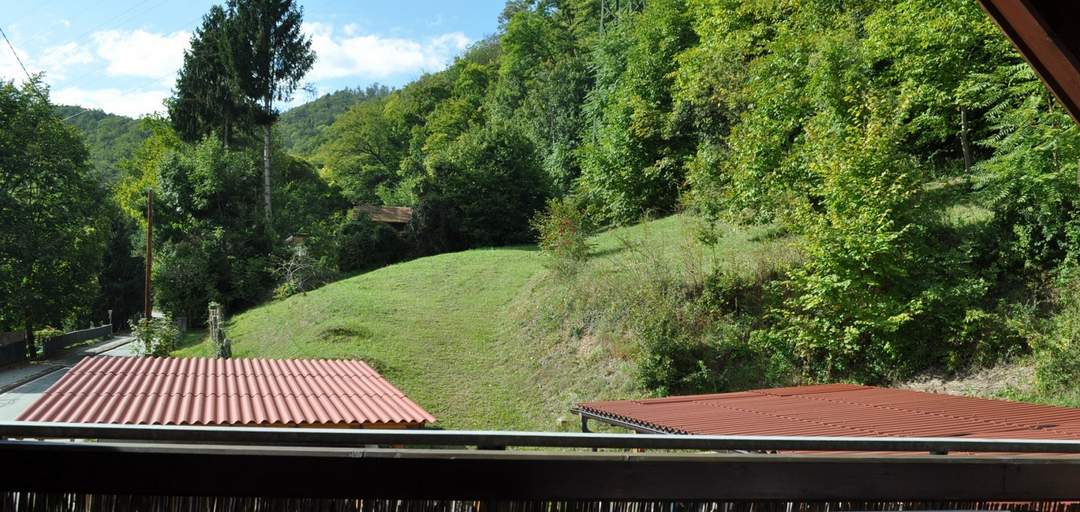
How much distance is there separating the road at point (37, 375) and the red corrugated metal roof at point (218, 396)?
320 inches

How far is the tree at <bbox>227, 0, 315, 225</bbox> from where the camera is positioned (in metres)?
37.9

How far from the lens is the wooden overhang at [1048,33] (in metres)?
2.00

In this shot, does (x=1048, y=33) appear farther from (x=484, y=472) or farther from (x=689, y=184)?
(x=689, y=184)

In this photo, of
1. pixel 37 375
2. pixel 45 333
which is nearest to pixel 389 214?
pixel 37 375

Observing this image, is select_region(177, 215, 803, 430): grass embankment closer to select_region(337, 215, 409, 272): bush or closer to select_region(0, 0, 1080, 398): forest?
select_region(0, 0, 1080, 398): forest

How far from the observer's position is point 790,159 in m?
16.3

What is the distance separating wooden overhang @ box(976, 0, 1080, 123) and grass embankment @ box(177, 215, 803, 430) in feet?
41.8

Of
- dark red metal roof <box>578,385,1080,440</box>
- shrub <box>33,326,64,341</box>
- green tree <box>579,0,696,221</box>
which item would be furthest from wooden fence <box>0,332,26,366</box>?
dark red metal roof <box>578,385,1080,440</box>

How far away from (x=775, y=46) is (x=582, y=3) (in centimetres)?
3097

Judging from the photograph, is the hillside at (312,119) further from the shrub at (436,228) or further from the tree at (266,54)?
the shrub at (436,228)

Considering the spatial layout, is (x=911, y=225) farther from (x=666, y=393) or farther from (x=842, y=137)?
(x=666, y=393)

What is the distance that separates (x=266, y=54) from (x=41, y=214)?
41.8 ft

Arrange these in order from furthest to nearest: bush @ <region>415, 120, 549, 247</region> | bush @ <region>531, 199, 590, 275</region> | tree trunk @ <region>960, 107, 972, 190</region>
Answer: bush @ <region>415, 120, 549, 247</region> → bush @ <region>531, 199, 590, 275</region> → tree trunk @ <region>960, 107, 972, 190</region>

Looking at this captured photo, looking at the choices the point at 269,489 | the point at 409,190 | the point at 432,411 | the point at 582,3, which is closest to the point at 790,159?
the point at 432,411
